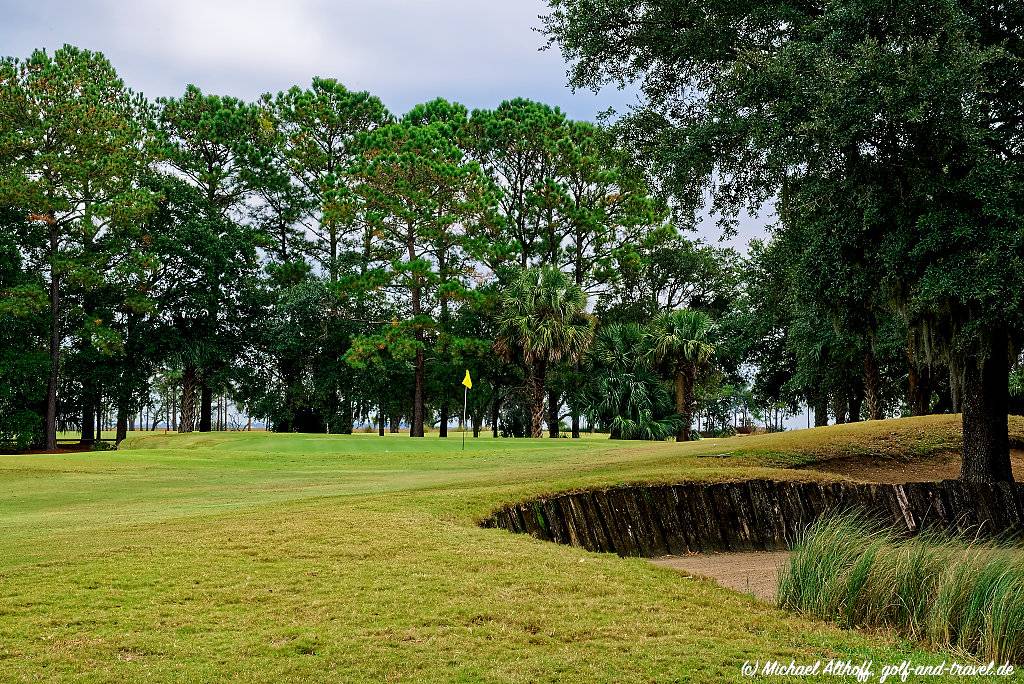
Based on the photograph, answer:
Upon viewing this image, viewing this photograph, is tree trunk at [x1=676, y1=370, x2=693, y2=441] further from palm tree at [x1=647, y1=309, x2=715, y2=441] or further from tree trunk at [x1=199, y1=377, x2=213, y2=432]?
tree trunk at [x1=199, y1=377, x2=213, y2=432]

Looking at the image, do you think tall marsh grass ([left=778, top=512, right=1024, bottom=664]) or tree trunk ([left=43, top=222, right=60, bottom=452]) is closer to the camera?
tall marsh grass ([left=778, top=512, right=1024, bottom=664])

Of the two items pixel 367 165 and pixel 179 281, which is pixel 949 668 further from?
pixel 179 281

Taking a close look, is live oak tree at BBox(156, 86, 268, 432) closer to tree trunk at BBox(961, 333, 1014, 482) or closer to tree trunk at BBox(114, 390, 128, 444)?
tree trunk at BBox(114, 390, 128, 444)

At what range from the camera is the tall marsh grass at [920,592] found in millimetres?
5965

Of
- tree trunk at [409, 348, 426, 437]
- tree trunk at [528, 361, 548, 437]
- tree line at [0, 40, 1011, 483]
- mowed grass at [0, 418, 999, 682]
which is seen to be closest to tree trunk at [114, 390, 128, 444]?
tree line at [0, 40, 1011, 483]

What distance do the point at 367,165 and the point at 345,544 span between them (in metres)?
33.4

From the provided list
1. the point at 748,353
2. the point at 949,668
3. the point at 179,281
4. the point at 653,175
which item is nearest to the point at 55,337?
the point at 179,281

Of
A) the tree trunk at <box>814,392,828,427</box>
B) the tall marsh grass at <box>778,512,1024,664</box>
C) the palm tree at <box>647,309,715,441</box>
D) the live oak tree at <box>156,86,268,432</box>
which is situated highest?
the live oak tree at <box>156,86,268,432</box>

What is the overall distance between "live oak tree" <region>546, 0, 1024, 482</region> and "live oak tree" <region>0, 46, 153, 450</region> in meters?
29.5

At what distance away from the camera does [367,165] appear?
39.6 meters

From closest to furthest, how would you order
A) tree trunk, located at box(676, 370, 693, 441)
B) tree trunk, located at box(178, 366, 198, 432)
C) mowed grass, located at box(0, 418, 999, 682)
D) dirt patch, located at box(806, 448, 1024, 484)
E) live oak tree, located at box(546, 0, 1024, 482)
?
mowed grass, located at box(0, 418, 999, 682)
live oak tree, located at box(546, 0, 1024, 482)
dirt patch, located at box(806, 448, 1024, 484)
tree trunk, located at box(676, 370, 693, 441)
tree trunk, located at box(178, 366, 198, 432)

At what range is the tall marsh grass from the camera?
596 centimetres

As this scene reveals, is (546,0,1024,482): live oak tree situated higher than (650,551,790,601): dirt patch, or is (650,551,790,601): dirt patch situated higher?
(546,0,1024,482): live oak tree

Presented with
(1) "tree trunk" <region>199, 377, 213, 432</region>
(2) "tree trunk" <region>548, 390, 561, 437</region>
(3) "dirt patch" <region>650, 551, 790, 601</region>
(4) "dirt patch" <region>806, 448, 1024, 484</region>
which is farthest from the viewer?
(1) "tree trunk" <region>199, 377, 213, 432</region>
